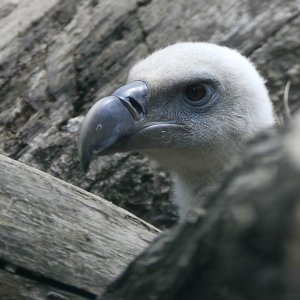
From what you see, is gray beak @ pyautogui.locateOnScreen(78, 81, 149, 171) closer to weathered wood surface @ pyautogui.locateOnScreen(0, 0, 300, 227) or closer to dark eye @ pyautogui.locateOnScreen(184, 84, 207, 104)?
dark eye @ pyautogui.locateOnScreen(184, 84, 207, 104)

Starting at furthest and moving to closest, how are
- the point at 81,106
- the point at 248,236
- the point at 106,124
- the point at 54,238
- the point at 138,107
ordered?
1. the point at 81,106
2. the point at 138,107
3. the point at 106,124
4. the point at 54,238
5. the point at 248,236

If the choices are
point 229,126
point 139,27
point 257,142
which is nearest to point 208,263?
point 257,142

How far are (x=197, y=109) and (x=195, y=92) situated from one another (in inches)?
2.8

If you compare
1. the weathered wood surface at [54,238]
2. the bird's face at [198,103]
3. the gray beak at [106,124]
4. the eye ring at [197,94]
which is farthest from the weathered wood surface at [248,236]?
the eye ring at [197,94]

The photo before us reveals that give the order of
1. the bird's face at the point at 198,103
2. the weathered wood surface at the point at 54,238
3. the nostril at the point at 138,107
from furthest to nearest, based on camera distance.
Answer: the bird's face at the point at 198,103, the nostril at the point at 138,107, the weathered wood surface at the point at 54,238

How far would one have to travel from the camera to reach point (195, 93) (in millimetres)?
3572

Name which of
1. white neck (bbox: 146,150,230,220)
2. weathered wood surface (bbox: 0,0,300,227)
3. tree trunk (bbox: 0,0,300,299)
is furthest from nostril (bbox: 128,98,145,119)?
weathered wood surface (bbox: 0,0,300,227)

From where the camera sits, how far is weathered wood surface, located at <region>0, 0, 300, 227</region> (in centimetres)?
408

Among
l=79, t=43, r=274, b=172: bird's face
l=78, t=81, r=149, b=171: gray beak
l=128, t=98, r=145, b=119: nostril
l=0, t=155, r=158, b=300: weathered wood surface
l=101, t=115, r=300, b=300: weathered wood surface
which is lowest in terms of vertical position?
l=101, t=115, r=300, b=300: weathered wood surface

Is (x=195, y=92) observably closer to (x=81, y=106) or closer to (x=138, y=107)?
(x=138, y=107)

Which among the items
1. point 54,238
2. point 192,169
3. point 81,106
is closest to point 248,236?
point 54,238

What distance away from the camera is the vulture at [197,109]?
3.47 meters

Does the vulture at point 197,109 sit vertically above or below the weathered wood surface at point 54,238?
above

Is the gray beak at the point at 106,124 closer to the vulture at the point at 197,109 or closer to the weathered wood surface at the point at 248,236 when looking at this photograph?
the vulture at the point at 197,109
